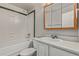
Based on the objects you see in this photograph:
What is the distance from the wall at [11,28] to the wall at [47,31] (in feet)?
1.63

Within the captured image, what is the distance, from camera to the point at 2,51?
179cm

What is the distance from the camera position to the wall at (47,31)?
1205mm

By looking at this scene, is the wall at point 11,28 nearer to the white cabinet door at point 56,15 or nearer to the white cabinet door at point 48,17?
the white cabinet door at point 48,17

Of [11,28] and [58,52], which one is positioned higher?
[11,28]

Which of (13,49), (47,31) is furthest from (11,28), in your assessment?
(47,31)

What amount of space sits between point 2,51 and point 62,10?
63.6 inches

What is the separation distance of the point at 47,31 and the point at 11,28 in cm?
95

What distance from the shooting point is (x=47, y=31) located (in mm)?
1844

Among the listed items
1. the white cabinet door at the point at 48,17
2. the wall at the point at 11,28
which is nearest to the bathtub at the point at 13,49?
the wall at the point at 11,28

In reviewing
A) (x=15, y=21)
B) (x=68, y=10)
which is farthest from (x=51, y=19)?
(x=15, y=21)

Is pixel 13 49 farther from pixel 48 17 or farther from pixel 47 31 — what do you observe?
pixel 48 17

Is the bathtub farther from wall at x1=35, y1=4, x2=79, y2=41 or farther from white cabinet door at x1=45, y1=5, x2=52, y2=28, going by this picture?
white cabinet door at x1=45, y1=5, x2=52, y2=28

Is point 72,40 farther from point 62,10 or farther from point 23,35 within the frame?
point 23,35

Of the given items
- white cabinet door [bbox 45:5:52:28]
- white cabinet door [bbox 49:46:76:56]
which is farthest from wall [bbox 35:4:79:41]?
white cabinet door [bbox 49:46:76:56]
